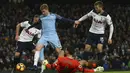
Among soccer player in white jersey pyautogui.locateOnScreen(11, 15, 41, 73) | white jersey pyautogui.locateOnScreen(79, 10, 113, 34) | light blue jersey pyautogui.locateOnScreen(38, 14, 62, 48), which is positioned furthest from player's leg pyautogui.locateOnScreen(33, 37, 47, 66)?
soccer player in white jersey pyautogui.locateOnScreen(11, 15, 41, 73)

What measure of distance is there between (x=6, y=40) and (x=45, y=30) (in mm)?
10823

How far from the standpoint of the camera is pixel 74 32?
28.4m

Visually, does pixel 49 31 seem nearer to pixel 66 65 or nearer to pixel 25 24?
pixel 25 24

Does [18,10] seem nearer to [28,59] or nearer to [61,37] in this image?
[61,37]

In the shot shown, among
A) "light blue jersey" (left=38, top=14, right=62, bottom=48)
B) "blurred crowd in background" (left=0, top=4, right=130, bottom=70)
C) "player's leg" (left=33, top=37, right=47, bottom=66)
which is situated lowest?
"blurred crowd in background" (left=0, top=4, right=130, bottom=70)

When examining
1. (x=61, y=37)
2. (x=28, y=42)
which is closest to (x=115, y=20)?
(x=61, y=37)

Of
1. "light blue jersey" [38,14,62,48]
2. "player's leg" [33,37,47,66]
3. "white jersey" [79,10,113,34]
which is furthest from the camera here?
"white jersey" [79,10,113,34]

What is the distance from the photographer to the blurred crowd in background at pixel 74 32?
24.1 m

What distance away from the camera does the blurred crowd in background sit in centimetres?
2411

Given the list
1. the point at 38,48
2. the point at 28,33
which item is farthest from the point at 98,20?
the point at 28,33

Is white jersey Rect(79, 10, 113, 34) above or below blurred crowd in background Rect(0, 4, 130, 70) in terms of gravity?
above

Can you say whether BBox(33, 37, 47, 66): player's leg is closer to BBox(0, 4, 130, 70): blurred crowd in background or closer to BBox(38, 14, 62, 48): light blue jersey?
BBox(38, 14, 62, 48): light blue jersey

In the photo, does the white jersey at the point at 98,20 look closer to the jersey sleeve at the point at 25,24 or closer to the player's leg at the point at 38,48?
the player's leg at the point at 38,48

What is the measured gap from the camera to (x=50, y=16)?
14.8m
